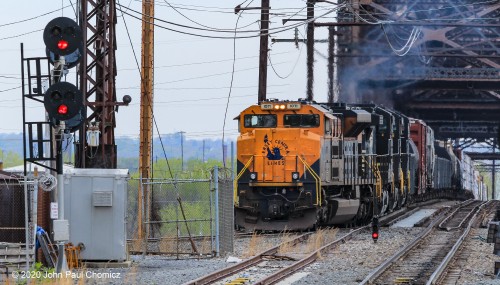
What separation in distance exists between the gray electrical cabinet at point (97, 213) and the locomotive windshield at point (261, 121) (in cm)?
898

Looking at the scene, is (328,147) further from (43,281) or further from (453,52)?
(453,52)

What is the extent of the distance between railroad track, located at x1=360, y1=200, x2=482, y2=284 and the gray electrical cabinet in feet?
16.6

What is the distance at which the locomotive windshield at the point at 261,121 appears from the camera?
28938 mm

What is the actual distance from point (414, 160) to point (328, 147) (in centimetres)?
1724

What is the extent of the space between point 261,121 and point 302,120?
44.3 inches

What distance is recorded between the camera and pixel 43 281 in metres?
17.4

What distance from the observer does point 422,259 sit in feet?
73.2

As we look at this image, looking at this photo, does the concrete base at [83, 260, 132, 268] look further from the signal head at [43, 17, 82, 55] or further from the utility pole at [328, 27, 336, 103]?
the utility pole at [328, 27, 336, 103]

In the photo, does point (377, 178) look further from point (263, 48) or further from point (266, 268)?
point (266, 268)

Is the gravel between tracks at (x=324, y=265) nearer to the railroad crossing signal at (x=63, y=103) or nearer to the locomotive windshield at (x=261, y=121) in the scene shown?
the railroad crossing signal at (x=63, y=103)

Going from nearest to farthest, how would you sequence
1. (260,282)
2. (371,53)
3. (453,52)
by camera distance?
(260,282), (371,53), (453,52)

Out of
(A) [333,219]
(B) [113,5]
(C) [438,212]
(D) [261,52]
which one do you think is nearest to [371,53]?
(C) [438,212]

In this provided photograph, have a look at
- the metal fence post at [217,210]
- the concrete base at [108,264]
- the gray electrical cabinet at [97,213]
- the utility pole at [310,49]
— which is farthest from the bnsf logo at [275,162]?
the utility pole at [310,49]

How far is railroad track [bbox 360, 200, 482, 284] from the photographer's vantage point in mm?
18391
